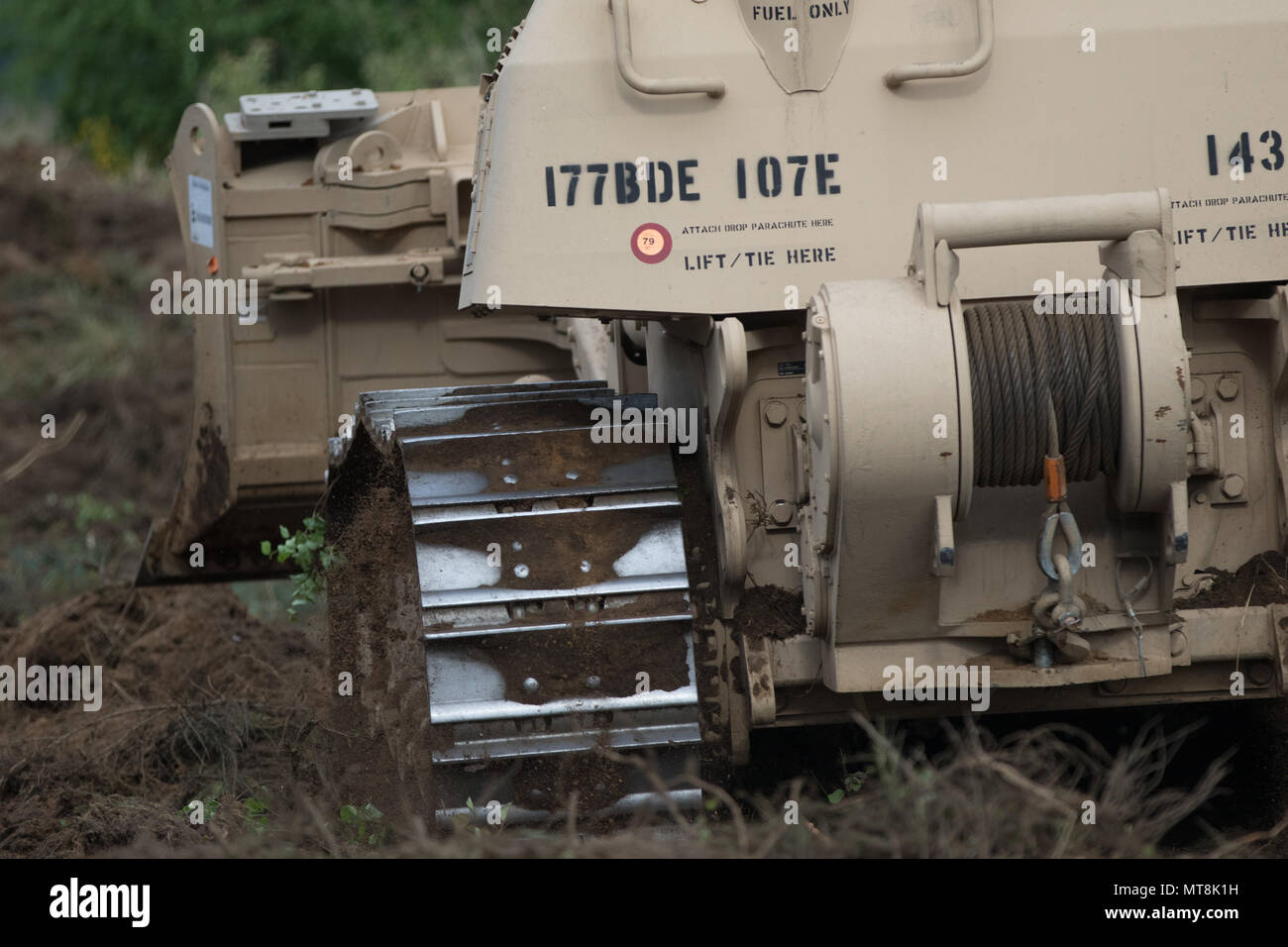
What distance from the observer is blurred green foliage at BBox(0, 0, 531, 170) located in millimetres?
18875

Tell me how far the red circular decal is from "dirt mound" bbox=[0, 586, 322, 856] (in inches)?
63.1

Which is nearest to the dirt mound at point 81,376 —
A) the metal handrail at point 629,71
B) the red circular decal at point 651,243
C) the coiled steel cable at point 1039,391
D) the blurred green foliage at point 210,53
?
the blurred green foliage at point 210,53

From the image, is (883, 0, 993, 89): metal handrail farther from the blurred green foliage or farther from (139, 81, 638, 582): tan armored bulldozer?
the blurred green foliage

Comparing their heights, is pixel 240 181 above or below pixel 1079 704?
above

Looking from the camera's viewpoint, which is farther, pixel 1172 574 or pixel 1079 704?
pixel 1079 704

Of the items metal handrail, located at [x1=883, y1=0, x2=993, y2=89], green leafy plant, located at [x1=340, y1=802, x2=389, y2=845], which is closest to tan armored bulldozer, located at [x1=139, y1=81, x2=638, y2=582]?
metal handrail, located at [x1=883, y1=0, x2=993, y2=89]

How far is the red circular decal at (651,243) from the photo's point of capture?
4547 millimetres

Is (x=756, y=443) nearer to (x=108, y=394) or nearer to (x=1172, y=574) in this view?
(x=1172, y=574)

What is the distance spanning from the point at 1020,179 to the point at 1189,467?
2.69ft

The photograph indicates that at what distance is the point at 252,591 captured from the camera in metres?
10.1

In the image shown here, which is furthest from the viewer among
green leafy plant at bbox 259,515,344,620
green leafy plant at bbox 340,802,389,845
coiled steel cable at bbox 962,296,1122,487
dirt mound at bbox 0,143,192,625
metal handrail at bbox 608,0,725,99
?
dirt mound at bbox 0,143,192,625

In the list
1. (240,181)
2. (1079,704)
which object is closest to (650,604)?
(1079,704)

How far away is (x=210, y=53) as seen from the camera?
2083cm

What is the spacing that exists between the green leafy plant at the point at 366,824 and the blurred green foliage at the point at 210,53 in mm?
13715
